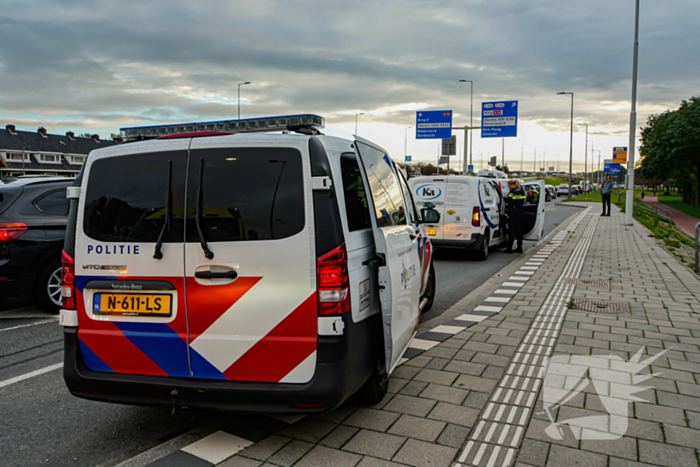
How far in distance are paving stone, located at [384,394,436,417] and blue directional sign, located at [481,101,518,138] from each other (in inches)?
1243

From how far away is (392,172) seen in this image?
4.68m

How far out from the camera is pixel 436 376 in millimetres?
4469

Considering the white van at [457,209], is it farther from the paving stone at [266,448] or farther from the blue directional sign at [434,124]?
the blue directional sign at [434,124]

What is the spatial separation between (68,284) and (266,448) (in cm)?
160

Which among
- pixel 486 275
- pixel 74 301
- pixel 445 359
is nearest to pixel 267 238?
pixel 74 301

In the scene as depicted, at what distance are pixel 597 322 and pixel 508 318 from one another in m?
1.02

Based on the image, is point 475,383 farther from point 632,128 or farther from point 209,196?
point 632,128

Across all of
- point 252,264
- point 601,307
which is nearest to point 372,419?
point 252,264

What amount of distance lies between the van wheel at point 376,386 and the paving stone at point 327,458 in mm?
575

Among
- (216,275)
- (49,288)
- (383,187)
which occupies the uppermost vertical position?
(383,187)

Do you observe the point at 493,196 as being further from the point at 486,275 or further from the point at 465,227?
the point at 486,275

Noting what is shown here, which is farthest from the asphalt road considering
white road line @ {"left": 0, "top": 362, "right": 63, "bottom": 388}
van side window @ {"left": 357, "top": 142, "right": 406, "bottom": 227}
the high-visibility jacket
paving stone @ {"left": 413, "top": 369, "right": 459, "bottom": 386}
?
the high-visibility jacket

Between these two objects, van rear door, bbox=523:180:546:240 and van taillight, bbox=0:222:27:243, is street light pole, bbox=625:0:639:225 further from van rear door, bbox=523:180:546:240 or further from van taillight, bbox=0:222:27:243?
van taillight, bbox=0:222:27:243

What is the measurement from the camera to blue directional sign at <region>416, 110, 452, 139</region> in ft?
113
